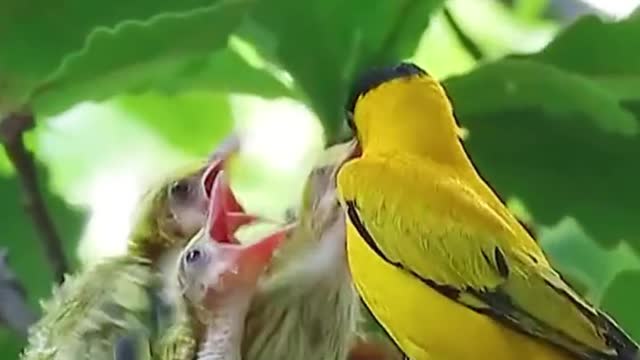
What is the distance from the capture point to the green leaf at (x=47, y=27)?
644 mm

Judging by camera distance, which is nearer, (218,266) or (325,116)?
(218,266)

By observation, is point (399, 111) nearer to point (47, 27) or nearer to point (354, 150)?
point (354, 150)

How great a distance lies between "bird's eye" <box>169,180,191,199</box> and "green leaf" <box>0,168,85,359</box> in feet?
0.65

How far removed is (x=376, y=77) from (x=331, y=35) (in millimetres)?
179

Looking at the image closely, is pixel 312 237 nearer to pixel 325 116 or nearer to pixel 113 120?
pixel 325 116

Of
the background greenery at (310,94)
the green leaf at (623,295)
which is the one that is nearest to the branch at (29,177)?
the background greenery at (310,94)

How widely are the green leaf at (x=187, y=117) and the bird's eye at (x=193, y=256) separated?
292 mm

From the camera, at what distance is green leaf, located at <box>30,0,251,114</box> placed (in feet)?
1.85

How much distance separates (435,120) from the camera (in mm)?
444

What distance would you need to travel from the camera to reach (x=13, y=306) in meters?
0.58

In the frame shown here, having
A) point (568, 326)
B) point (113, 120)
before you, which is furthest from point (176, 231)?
point (113, 120)

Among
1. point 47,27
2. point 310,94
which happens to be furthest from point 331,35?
point 47,27

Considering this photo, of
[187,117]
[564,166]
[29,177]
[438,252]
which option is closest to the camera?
[438,252]

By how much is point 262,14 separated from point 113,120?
12.7 inches
